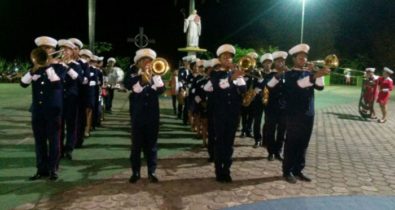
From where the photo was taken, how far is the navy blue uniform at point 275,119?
9000mm

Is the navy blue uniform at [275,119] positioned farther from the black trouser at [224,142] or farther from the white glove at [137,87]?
the white glove at [137,87]

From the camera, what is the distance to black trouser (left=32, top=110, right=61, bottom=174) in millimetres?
7039

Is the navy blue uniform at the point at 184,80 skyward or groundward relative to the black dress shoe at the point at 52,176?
skyward

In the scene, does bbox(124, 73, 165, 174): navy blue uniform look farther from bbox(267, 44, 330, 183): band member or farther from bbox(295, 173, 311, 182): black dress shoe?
bbox(295, 173, 311, 182): black dress shoe

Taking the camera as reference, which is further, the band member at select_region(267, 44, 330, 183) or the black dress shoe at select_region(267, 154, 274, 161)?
the black dress shoe at select_region(267, 154, 274, 161)

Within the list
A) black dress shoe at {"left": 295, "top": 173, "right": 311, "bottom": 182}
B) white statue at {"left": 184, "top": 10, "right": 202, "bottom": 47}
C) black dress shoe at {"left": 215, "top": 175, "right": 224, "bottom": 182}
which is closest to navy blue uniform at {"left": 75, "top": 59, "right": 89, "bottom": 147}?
black dress shoe at {"left": 215, "top": 175, "right": 224, "bottom": 182}

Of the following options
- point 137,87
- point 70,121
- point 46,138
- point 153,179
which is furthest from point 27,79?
point 153,179

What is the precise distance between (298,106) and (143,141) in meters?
2.55

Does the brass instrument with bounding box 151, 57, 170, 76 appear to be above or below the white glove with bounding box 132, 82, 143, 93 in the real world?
above

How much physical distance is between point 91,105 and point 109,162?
2.01 m

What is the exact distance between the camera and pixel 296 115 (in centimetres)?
746

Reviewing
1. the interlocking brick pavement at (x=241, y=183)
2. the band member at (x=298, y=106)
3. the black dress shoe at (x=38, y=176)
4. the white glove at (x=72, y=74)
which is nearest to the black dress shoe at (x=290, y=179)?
the band member at (x=298, y=106)

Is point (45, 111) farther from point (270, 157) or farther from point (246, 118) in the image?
point (246, 118)

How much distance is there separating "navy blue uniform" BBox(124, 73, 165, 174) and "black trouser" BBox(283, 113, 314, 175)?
85.8 inches
